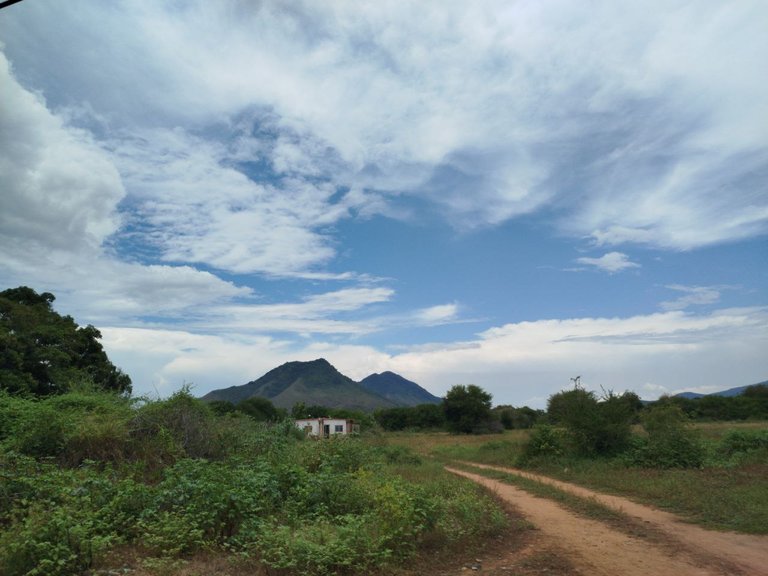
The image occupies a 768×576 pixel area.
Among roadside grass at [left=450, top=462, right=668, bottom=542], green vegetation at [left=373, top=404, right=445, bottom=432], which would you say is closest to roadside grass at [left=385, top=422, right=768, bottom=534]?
roadside grass at [left=450, top=462, right=668, bottom=542]

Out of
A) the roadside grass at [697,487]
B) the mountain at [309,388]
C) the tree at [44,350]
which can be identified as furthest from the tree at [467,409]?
the mountain at [309,388]

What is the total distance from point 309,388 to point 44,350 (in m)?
133

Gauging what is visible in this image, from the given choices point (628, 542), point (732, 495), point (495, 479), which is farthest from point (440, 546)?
point (495, 479)

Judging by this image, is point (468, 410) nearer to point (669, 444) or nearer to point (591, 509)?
point (669, 444)

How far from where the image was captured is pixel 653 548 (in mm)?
6977

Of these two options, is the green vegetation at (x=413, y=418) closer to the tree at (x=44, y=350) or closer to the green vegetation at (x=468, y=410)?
the green vegetation at (x=468, y=410)

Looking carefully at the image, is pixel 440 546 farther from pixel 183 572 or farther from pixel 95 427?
pixel 95 427

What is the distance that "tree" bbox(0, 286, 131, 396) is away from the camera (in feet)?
74.7

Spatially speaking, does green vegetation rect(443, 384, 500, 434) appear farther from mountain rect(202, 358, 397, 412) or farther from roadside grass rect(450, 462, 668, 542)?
mountain rect(202, 358, 397, 412)

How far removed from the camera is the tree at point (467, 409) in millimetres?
55094

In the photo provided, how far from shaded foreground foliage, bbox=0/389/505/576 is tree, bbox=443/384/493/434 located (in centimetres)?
4505

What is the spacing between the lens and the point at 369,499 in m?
7.80

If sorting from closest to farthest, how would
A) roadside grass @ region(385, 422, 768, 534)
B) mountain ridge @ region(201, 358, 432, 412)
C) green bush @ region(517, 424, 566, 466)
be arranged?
roadside grass @ region(385, 422, 768, 534) < green bush @ region(517, 424, 566, 466) < mountain ridge @ region(201, 358, 432, 412)

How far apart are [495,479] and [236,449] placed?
765cm
